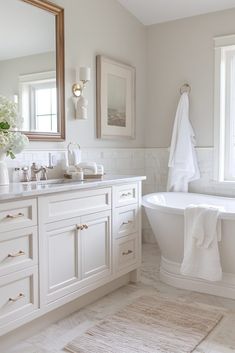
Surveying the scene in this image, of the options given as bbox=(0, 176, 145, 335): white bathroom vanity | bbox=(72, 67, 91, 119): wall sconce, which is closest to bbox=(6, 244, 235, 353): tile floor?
bbox=(0, 176, 145, 335): white bathroom vanity

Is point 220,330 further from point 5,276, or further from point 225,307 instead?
point 5,276

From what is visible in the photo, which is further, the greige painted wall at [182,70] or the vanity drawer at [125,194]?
the greige painted wall at [182,70]

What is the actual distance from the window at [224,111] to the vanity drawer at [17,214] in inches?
96.8

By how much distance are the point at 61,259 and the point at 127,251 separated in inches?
33.1

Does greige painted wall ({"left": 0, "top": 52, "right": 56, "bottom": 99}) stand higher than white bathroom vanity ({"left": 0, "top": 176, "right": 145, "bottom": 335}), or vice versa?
greige painted wall ({"left": 0, "top": 52, "right": 56, "bottom": 99})

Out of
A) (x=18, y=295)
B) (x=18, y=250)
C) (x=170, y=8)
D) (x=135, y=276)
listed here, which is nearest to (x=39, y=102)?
(x=18, y=250)

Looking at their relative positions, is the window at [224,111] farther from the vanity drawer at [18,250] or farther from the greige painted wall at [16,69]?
the vanity drawer at [18,250]

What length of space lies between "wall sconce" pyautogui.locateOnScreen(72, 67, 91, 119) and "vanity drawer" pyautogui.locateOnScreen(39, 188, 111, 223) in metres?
0.85

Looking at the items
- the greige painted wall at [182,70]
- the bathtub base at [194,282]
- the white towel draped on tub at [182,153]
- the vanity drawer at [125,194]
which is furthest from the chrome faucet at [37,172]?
the greige painted wall at [182,70]

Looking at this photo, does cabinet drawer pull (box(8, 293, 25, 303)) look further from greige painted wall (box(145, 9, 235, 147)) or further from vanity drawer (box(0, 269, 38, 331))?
greige painted wall (box(145, 9, 235, 147))

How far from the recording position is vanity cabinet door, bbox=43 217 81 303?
2404 millimetres

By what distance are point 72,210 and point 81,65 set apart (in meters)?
1.55

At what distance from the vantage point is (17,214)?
2162 mm

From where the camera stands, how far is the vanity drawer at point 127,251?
122 inches
